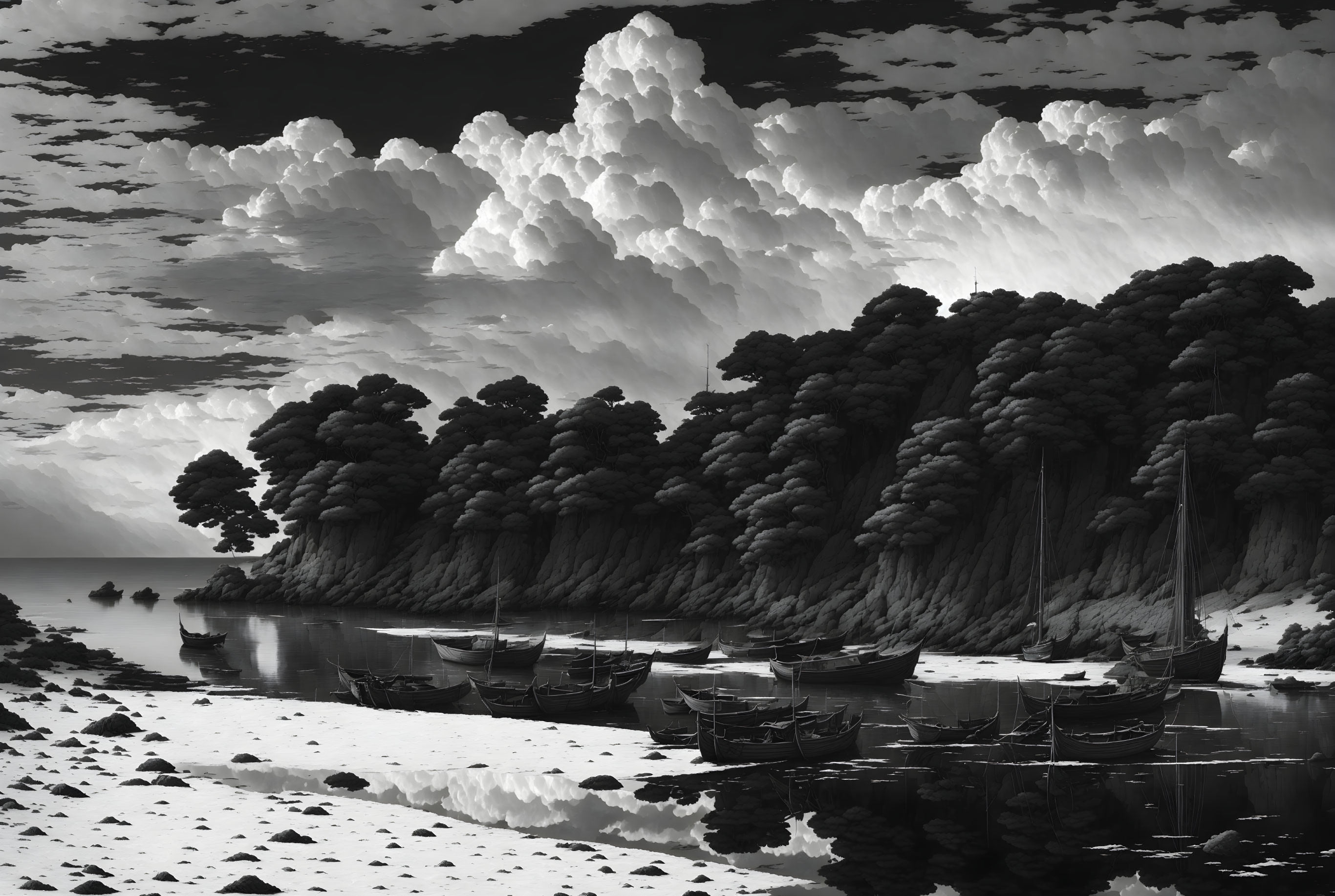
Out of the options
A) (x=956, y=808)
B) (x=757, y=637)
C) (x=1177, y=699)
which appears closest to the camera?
(x=956, y=808)

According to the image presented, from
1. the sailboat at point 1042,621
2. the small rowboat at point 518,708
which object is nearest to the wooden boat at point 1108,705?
the sailboat at point 1042,621

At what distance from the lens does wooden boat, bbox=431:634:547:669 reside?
2447 inches

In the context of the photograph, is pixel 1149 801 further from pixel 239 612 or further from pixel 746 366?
pixel 239 612

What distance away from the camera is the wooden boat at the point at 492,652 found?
2447 inches

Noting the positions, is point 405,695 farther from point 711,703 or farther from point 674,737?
point 674,737

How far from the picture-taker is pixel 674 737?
3972cm

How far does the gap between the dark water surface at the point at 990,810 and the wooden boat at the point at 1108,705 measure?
1.06 m

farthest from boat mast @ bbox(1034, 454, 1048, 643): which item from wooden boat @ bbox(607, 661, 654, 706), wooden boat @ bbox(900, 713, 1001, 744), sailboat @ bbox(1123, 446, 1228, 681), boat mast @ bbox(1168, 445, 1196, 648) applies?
wooden boat @ bbox(900, 713, 1001, 744)

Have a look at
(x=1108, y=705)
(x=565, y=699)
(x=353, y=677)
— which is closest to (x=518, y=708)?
(x=565, y=699)

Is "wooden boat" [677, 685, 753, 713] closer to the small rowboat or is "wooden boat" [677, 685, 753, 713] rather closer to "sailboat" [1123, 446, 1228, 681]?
the small rowboat

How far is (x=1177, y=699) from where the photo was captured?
49.7m

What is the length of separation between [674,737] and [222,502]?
9420 centimetres

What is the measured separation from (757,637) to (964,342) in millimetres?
32773

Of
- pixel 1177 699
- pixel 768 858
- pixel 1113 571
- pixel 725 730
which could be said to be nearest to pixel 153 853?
pixel 768 858
